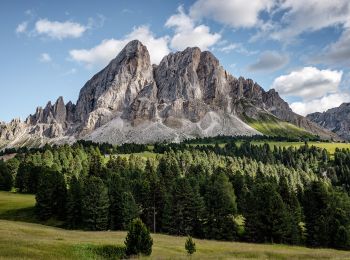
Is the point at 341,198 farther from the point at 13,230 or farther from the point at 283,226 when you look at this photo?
the point at 13,230

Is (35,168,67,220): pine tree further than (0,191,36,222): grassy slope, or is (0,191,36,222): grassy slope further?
(35,168,67,220): pine tree

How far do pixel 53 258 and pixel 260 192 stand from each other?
184 feet

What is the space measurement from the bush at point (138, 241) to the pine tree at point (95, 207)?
40890mm

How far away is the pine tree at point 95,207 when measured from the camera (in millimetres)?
89312

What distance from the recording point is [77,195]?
315 feet

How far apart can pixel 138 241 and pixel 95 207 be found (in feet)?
140

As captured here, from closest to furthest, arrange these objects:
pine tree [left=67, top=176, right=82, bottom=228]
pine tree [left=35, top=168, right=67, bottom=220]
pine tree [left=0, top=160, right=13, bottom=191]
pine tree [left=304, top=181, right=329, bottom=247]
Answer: pine tree [left=304, top=181, right=329, bottom=247], pine tree [left=67, top=176, right=82, bottom=228], pine tree [left=35, top=168, right=67, bottom=220], pine tree [left=0, top=160, right=13, bottom=191]

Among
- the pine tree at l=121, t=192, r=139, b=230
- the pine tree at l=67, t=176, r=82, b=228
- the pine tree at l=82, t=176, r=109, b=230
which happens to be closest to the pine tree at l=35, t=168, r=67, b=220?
the pine tree at l=67, t=176, r=82, b=228

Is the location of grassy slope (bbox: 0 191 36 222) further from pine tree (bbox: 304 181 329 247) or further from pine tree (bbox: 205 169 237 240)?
pine tree (bbox: 304 181 329 247)

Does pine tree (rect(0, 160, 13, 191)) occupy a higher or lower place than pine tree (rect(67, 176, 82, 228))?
higher

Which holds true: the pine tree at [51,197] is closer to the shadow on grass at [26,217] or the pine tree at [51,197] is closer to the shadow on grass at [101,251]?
the shadow on grass at [26,217]

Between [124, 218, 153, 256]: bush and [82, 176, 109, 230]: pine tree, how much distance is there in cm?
4089

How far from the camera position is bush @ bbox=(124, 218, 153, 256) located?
4962cm

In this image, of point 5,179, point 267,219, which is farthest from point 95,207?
point 5,179
